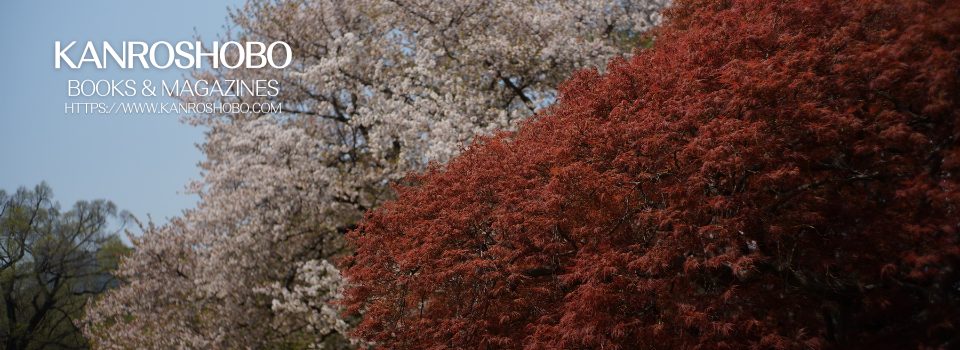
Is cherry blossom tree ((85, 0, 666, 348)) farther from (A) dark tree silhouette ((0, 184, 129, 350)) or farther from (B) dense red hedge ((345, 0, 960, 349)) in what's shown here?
(A) dark tree silhouette ((0, 184, 129, 350))

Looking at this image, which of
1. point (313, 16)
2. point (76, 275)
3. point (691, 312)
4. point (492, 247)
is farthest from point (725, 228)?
point (76, 275)

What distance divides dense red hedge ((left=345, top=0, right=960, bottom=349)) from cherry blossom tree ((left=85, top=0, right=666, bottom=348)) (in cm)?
Answer: 516

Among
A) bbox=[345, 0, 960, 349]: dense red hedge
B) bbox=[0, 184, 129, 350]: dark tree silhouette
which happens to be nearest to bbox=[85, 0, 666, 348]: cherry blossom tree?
bbox=[345, 0, 960, 349]: dense red hedge

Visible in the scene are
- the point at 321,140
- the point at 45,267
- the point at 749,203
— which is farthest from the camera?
the point at 45,267

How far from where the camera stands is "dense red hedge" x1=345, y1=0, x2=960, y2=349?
7035mm

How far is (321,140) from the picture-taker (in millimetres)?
15195

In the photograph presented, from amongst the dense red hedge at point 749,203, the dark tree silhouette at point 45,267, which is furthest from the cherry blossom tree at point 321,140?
the dark tree silhouette at point 45,267

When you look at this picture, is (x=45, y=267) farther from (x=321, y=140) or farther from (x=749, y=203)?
(x=749, y=203)

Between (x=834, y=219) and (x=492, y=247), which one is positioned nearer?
(x=834, y=219)

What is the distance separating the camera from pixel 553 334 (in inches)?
307

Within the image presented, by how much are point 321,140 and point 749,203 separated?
9384 millimetres

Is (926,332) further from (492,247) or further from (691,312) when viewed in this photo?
(492,247)

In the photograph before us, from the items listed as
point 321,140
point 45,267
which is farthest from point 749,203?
point 45,267

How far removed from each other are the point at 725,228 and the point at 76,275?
97.8ft
